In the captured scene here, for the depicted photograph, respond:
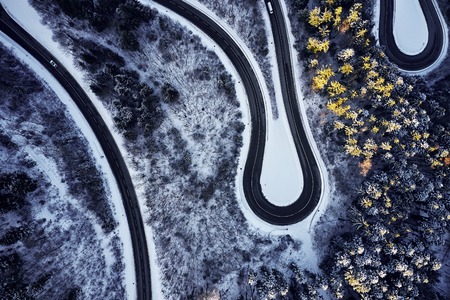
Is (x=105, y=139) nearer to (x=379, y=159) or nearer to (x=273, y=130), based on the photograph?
(x=273, y=130)

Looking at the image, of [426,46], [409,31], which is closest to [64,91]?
[409,31]

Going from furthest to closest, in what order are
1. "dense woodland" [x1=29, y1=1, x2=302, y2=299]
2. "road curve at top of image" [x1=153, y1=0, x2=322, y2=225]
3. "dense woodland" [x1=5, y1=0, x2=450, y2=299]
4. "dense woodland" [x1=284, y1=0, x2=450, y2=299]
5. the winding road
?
"road curve at top of image" [x1=153, y1=0, x2=322, y2=225] → "dense woodland" [x1=29, y1=1, x2=302, y2=299] → the winding road → "dense woodland" [x1=5, y1=0, x2=450, y2=299] → "dense woodland" [x1=284, y1=0, x2=450, y2=299]

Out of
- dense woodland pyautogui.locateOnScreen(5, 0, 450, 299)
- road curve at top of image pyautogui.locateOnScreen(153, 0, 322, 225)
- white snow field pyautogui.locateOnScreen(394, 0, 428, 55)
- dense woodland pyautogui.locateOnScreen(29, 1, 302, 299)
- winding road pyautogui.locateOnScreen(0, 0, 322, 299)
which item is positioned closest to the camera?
dense woodland pyautogui.locateOnScreen(5, 0, 450, 299)

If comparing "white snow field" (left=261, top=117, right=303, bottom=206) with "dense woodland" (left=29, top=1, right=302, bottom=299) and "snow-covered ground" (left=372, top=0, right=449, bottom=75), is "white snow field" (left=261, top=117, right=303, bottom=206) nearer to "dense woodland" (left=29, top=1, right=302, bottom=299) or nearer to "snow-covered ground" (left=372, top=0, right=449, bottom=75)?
"dense woodland" (left=29, top=1, right=302, bottom=299)

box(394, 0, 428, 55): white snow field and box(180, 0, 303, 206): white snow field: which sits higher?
box(394, 0, 428, 55): white snow field

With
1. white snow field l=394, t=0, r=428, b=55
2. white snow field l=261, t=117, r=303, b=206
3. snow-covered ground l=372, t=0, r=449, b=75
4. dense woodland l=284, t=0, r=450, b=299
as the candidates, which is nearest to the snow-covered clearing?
→ white snow field l=261, t=117, r=303, b=206

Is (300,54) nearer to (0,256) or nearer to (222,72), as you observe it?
(222,72)

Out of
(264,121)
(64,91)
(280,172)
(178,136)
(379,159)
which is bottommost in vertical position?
(379,159)
